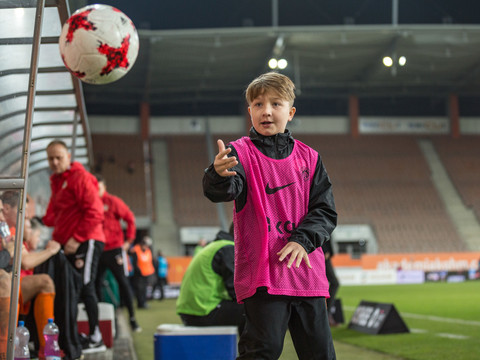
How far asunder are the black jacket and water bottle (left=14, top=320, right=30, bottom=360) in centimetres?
287

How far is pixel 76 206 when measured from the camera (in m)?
6.68

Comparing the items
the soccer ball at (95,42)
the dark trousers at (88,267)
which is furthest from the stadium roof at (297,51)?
the soccer ball at (95,42)

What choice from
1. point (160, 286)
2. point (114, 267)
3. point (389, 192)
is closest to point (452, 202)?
point (389, 192)

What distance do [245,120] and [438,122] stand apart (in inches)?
484

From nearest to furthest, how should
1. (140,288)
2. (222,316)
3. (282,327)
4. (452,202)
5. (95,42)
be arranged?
1. (282,327)
2. (95,42)
3. (222,316)
4. (140,288)
5. (452,202)

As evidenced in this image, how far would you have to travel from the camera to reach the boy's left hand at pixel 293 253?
2.90m

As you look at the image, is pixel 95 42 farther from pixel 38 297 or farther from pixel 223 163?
pixel 223 163

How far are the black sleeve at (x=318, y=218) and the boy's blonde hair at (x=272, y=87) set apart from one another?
0.39 metres

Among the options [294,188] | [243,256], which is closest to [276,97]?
[294,188]

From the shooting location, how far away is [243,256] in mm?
3084

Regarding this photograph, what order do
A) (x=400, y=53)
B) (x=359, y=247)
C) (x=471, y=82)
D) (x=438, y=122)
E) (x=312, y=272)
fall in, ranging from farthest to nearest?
(x=438, y=122) < (x=471, y=82) < (x=359, y=247) < (x=400, y=53) < (x=312, y=272)

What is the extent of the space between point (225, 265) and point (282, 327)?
2.54 meters

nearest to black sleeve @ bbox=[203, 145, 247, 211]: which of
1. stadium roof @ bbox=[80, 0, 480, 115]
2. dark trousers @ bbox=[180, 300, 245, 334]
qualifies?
dark trousers @ bbox=[180, 300, 245, 334]

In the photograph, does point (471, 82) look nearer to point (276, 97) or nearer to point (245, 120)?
point (245, 120)
